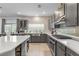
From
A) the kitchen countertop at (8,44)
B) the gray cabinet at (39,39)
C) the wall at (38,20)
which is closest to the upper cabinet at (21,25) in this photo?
the wall at (38,20)

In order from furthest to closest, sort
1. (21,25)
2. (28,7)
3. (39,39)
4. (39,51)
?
(21,25)
(39,39)
(28,7)
(39,51)

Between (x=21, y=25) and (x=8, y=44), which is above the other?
(x=21, y=25)

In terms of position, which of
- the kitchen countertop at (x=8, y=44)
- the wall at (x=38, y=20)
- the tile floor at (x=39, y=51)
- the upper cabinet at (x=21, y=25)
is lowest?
the tile floor at (x=39, y=51)

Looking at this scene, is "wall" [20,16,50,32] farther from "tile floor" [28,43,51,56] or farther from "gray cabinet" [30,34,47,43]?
"tile floor" [28,43,51,56]

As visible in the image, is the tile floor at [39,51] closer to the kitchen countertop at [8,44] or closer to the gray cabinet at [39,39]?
the kitchen countertop at [8,44]

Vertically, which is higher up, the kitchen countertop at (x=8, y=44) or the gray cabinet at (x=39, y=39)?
the kitchen countertop at (x=8, y=44)

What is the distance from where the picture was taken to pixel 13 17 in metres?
12.0

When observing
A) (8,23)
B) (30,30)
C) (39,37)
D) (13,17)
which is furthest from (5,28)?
(39,37)

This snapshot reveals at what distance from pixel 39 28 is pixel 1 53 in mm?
10110

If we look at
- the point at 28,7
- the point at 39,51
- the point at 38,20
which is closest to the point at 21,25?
the point at 38,20

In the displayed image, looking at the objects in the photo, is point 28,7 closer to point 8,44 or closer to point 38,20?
point 38,20

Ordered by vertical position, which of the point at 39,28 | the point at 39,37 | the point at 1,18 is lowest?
the point at 39,37

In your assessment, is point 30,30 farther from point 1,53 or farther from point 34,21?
point 1,53

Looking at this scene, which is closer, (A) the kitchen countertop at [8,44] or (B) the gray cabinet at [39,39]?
(A) the kitchen countertop at [8,44]
